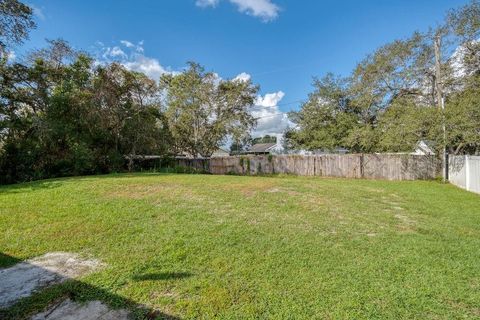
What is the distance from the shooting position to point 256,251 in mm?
3949

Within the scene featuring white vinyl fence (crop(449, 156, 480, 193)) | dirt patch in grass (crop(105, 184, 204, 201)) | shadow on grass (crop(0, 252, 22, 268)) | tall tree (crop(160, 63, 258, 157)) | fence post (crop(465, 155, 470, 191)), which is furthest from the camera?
tall tree (crop(160, 63, 258, 157))

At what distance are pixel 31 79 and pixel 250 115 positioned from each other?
1628 cm

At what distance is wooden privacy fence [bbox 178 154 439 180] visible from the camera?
1382 cm

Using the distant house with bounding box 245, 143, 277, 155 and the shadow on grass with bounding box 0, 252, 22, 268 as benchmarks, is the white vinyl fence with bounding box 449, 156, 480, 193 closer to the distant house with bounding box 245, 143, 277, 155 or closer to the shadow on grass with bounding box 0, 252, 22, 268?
the shadow on grass with bounding box 0, 252, 22, 268

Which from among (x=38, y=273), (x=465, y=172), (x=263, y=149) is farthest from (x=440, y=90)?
(x=263, y=149)

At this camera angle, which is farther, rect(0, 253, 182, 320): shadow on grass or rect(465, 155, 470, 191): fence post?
rect(465, 155, 470, 191): fence post

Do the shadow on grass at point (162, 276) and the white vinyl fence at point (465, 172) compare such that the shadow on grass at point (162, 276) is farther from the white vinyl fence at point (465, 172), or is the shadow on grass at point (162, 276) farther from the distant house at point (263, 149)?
the distant house at point (263, 149)

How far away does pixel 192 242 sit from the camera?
428 cm

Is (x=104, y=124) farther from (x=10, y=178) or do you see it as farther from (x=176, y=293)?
(x=176, y=293)

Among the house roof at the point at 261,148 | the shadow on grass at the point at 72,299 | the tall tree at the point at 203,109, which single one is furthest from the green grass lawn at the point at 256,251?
the house roof at the point at 261,148

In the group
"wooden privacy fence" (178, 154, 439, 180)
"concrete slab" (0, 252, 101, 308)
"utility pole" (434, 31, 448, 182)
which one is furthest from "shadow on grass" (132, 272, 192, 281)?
"wooden privacy fence" (178, 154, 439, 180)

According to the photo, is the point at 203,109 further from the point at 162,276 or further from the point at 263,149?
the point at 162,276

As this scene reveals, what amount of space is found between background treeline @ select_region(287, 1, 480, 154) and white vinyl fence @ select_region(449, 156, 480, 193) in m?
0.92

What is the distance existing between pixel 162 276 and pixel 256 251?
1307 mm
